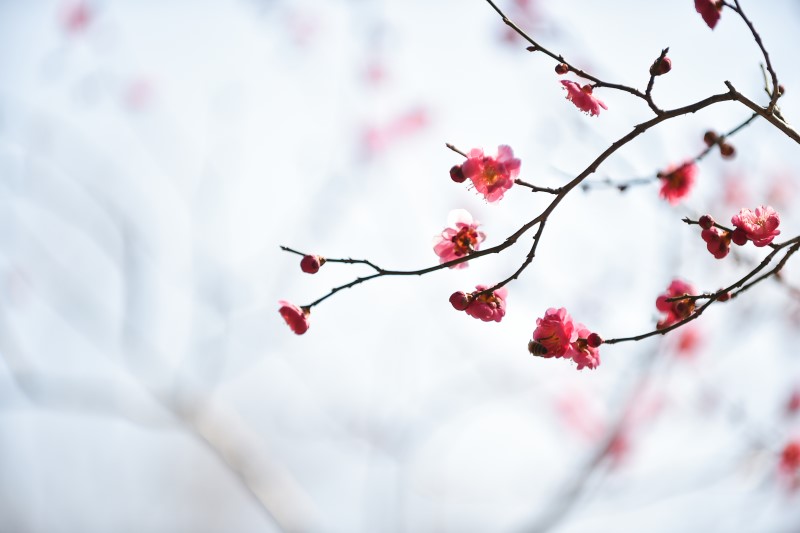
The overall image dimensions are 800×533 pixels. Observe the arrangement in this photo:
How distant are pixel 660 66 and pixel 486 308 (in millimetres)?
966

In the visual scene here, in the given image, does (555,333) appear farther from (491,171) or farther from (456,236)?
(491,171)

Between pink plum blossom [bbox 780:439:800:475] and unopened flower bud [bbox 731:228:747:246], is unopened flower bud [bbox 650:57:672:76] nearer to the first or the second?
unopened flower bud [bbox 731:228:747:246]

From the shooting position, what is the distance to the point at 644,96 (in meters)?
1.78

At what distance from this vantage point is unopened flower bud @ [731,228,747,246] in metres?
1.82

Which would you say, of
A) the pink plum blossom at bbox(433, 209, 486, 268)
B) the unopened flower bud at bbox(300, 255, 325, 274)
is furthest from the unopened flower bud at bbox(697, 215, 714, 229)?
the unopened flower bud at bbox(300, 255, 325, 274)

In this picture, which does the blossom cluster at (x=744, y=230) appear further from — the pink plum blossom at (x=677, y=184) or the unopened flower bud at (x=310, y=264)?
the unopened flower bud at (x=310, y=264)

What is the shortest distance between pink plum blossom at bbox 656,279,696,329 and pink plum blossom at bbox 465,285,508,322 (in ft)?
1.82

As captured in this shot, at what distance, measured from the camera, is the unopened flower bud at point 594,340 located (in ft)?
6.53

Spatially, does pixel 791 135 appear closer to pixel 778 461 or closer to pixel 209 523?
pixel 778 461

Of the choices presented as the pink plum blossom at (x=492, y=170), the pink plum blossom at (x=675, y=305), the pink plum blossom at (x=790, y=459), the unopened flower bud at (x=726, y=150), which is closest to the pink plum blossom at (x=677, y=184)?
the unopened flower bud at (x=726, y=150)

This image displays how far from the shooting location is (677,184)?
8.39 ft

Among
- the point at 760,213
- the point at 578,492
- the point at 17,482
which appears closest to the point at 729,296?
the point at 760,213

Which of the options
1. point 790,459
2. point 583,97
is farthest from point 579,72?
point 790,459

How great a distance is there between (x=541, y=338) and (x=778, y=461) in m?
4.46
